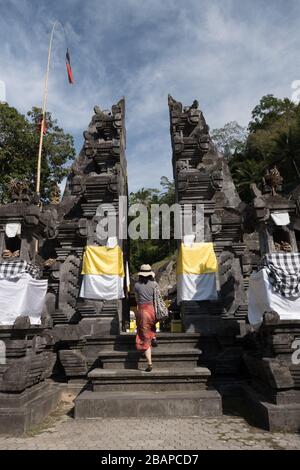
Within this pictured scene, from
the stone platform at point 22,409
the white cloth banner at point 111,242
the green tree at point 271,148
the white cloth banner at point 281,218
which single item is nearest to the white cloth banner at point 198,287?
the white cloth banner at point 111,242

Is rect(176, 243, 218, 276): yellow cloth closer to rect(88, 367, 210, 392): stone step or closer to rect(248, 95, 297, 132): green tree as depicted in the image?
rect(88, 367, 210, 392): stone step

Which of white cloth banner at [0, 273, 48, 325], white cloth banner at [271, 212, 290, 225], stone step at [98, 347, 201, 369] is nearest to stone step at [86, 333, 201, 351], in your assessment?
stone step at [98, 347, 201, 369]

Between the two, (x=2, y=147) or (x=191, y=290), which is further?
(x=2, y=147)

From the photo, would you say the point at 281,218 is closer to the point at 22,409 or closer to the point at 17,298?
the point at 17,298

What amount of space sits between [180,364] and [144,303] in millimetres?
1425

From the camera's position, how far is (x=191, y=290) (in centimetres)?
878

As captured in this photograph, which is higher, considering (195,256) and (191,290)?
(195,256)

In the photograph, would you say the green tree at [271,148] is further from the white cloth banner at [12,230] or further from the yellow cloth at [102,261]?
the white cloth banner at [12,230]

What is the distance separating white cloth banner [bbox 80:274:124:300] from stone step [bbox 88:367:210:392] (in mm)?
2861

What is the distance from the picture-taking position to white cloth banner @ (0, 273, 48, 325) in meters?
6.18

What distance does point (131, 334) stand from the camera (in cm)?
804

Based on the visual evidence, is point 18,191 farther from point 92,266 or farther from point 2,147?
point 2,147

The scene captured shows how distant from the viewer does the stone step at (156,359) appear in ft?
22.3
